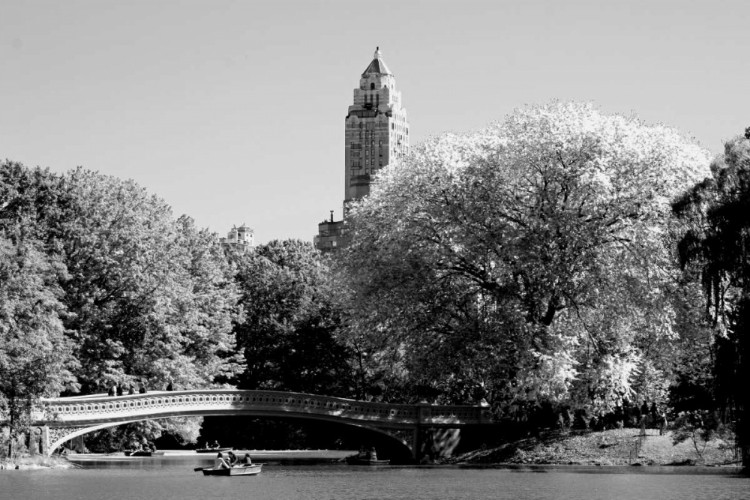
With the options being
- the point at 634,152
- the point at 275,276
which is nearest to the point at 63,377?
the point at 634,152

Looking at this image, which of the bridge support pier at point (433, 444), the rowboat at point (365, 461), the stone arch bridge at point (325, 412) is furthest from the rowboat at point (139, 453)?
the bridge support pier at point (433, 444)

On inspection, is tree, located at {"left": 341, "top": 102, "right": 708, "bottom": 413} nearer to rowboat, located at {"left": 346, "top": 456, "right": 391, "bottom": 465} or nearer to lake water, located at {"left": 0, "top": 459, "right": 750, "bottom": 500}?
lake water, located at {"left": 0, "top": 459, "right": 750, "bottom": 500}

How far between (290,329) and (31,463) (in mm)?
41065

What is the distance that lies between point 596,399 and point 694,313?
639cm

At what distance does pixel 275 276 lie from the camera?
11144 cm

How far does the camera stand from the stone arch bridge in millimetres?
68250

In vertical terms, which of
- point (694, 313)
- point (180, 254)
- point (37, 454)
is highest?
point (180, 254)

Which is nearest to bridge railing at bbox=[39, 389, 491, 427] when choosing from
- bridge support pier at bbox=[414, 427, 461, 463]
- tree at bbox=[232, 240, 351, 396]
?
bridge support pier at bbox=[414, 427, 461, 463]

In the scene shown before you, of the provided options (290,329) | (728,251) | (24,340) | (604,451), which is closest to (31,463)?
(24,340)

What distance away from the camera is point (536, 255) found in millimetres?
65562

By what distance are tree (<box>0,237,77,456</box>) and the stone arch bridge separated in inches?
175

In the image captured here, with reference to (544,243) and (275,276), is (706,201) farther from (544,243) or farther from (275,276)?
(275,276)

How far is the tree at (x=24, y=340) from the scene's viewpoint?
60.3 meters

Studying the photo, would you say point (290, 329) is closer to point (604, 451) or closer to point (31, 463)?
point (604, 451)
